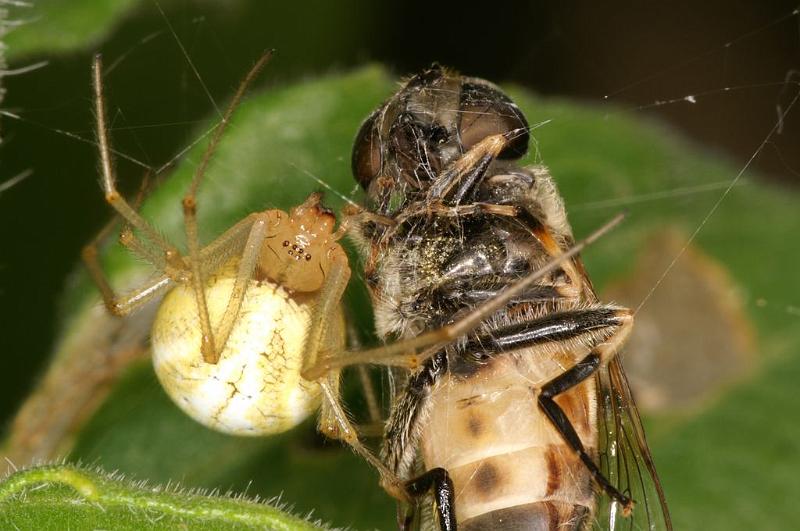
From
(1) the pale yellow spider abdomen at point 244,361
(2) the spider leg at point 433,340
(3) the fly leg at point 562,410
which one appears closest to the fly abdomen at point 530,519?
(3) the fly leg at point 562,410

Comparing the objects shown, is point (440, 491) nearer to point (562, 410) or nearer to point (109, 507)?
point (562, 410)

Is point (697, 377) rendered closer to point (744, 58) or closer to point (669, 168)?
point (669, 168)

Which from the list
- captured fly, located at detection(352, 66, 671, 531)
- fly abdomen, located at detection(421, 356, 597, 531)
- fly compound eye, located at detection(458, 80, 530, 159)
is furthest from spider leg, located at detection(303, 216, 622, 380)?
fly compound eye, located at detection(458, 80, 530, 159)

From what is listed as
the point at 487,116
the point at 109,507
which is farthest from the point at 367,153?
the point at 109,507

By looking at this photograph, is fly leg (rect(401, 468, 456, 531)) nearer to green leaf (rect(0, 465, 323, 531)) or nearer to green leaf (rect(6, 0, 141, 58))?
green leaf (rect(0, 465, 323, 531))

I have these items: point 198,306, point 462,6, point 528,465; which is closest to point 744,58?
point 462,6

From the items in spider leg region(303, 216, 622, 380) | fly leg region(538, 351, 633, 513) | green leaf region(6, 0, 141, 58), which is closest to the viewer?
spider leg region(303, 216, 622, 380)

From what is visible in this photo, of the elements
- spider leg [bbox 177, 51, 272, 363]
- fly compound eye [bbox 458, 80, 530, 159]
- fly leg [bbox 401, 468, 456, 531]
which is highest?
fly compound eye [bbox 458, 80, 530, 159]
